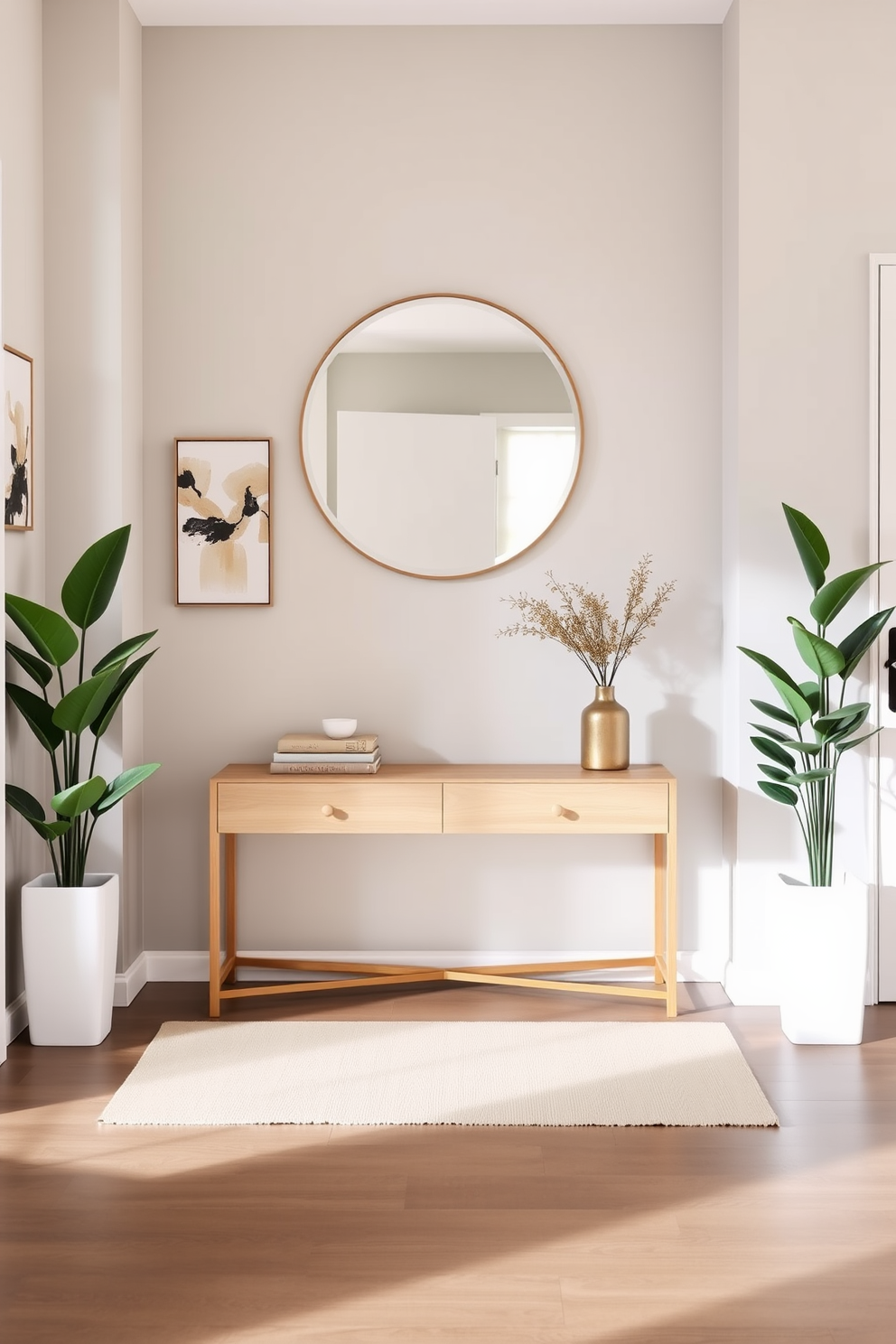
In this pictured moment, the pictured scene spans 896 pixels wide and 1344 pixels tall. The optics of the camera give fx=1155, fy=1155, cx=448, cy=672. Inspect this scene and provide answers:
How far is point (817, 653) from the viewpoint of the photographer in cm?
310

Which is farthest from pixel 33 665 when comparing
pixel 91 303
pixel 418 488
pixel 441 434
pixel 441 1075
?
pixel 441 1075

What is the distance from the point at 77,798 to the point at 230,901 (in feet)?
2.66

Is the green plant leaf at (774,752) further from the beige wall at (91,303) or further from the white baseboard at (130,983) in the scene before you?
the white baseboard at (130,983)

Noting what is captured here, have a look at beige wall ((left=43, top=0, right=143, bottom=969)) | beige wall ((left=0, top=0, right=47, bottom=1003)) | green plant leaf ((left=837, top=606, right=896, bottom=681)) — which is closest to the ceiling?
beige wall ((left=43, top=0, right=143, bottom=969))

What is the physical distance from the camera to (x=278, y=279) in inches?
144

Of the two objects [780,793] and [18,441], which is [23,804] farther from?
[780,793]

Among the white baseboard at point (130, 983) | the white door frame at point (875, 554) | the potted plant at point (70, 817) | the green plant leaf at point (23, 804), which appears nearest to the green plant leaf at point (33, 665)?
the potted plant at point (70, 817)

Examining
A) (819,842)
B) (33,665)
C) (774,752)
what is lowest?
(819,842)

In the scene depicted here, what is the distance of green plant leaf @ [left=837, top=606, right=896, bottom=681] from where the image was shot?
124 inches

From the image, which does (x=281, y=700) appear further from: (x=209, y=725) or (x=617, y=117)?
(x=617, y=117)

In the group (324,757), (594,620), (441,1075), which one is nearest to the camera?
(441,1075)

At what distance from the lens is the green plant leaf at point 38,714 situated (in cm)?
312

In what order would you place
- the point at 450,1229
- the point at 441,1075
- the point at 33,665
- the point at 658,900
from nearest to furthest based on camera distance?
1. the point at 450,1229
2. the point at 441,1075
3. the point at 33,665
4. the point at 658,900

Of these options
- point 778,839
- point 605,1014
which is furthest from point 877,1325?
point 778,839
